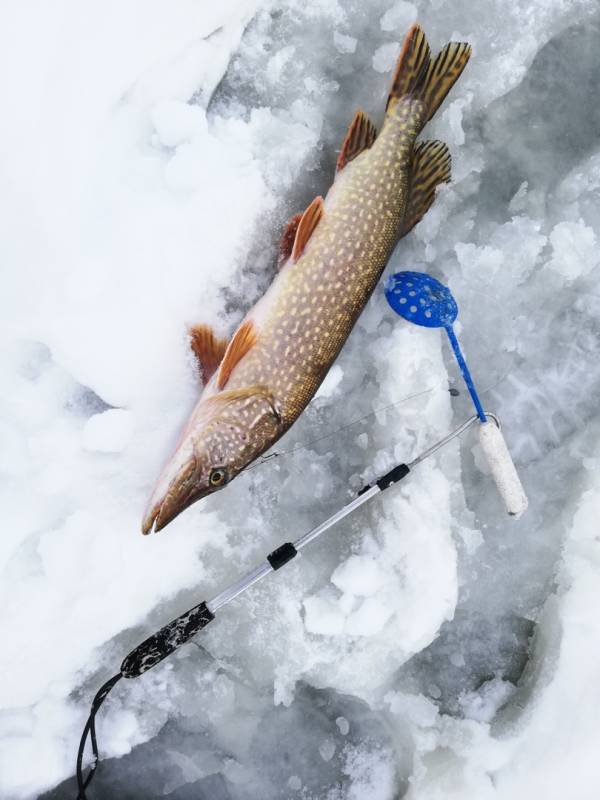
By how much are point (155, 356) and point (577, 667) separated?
5.26ft

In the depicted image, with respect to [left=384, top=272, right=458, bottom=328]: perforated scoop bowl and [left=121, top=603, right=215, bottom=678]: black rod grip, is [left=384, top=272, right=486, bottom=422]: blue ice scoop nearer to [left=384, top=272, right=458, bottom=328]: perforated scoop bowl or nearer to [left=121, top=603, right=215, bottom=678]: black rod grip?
[left=384, top=272, right=458, bottom=328]: perforated scoop bowl

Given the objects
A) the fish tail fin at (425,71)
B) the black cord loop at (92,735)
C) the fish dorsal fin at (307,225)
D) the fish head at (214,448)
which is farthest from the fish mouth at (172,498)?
the fish tail fin at (425,71)

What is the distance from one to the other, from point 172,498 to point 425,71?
1432 millimetres

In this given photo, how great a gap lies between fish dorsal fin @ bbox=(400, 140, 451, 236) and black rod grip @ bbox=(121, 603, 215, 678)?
1.23 m

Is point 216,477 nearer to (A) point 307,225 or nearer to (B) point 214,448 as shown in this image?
(B) point 214,448

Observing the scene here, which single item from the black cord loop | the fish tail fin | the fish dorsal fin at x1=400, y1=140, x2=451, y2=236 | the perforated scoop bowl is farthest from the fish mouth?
the fish tail fin

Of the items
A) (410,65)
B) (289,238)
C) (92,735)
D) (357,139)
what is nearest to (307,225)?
(289,238)

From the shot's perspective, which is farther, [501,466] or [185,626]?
[501,466]

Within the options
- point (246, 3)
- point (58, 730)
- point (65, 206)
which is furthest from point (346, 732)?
point (246, 3)

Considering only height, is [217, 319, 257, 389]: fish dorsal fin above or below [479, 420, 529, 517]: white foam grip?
above

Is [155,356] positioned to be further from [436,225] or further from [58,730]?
[58,730]

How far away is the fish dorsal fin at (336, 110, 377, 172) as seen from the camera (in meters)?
1.84

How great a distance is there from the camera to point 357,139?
1852 mm

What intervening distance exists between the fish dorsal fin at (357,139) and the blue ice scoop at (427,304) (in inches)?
15.0
